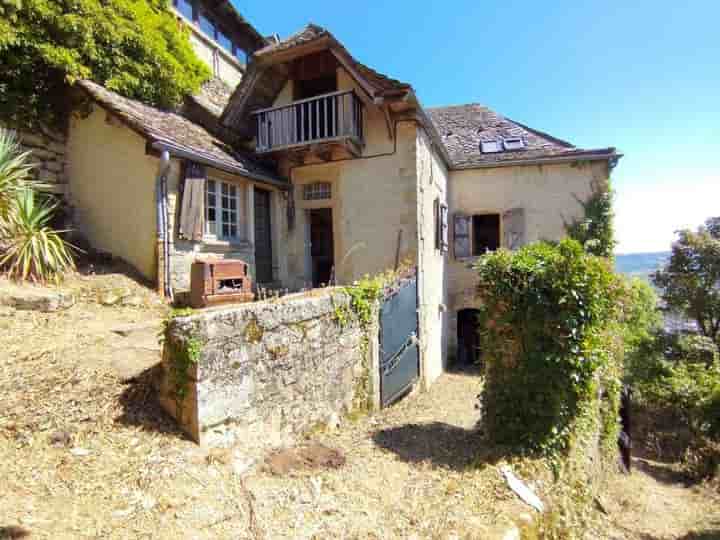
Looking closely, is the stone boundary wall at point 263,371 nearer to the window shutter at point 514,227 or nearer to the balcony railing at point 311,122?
the balcony railing at point 311,122

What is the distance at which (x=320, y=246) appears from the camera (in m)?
10.5

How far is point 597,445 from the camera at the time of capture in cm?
511

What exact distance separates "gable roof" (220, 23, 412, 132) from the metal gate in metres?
3.86

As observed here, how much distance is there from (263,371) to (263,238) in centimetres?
590

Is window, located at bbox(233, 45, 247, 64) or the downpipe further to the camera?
window, located at bbox(233, 45, 247, 64)

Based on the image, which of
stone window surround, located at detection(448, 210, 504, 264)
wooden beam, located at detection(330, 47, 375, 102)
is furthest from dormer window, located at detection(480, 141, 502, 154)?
wooden beam, located at detection(330, 47, 375, 102)

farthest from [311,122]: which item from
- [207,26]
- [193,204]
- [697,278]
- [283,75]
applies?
[697,278]

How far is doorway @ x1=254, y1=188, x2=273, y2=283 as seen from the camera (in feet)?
29.0

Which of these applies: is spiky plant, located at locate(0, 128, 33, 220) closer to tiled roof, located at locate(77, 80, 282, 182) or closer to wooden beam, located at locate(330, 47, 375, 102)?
tiled roof, located at locate(77, 80, 282, 182)

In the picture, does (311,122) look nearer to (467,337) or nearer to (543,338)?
(543,338)

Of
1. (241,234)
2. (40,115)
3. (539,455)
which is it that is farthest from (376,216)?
(40,115)

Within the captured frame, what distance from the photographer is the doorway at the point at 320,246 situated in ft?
32.0

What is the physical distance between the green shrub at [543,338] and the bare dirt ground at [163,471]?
634mm

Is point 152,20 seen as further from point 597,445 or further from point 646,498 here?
point 646,498
